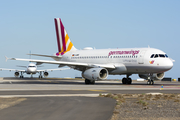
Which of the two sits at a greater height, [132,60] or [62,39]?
Result: [62,39]

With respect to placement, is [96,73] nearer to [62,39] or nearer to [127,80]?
[127,80]

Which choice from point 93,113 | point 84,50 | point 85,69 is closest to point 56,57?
point 84,50

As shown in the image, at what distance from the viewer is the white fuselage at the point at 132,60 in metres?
35.2

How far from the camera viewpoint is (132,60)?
1448 inches

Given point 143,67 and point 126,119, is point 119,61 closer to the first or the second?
point 143,67

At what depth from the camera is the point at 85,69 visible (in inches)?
1571

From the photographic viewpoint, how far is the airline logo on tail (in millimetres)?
47688

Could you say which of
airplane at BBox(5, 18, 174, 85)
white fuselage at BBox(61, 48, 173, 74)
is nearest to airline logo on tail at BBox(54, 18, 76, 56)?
airplane at BBox(5, 18, 174, 85)

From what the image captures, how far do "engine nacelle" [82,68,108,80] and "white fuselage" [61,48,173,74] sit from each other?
70.8 inches

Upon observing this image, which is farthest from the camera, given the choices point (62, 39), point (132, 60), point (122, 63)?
point (62, 39)

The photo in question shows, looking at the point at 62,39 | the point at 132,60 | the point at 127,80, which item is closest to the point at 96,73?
the point at 132,60

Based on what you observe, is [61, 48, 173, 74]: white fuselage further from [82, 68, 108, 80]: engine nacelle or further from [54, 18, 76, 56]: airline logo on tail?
[54, 18, 76, 56]: airline logo on tail

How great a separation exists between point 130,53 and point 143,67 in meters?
2.55

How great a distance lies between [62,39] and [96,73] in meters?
13.6
